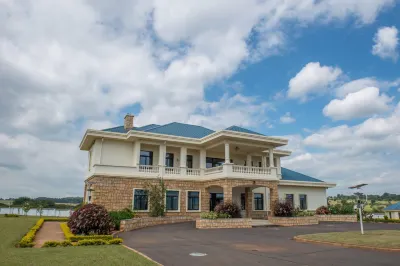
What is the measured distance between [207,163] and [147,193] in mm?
6462

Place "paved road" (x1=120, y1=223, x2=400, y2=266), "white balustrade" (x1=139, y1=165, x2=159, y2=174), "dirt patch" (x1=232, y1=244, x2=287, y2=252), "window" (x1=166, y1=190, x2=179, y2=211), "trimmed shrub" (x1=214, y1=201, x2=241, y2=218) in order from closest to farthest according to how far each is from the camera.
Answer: "paved road" (x1=120, y1=223, x2=400, y2=266), "dirt patch" (x1=232, y1=244, x2=287, y2=252), "trimmed shrub" (x1=214, y1=201, x2=241, y2=218), "white balustrade" (x1=139, y1=165, x2=159, y2=174), "window" (x1=166, y1=190, x2=179, y2=211)

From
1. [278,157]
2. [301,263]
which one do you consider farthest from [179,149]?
[301,263]

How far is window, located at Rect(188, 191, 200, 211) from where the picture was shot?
23.6 m

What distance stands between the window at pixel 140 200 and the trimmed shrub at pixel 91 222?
7188 mm

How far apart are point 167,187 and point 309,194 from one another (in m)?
15.8

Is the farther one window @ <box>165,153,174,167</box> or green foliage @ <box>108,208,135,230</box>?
window @ <box>165,153,174,167</box>

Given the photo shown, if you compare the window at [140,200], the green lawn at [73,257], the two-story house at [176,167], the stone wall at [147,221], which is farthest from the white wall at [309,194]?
the green lawn at [73,257]

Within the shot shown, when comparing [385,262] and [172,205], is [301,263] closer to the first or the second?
[385,262]

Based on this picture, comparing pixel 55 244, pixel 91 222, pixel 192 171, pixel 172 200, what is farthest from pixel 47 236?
pixel 192 171

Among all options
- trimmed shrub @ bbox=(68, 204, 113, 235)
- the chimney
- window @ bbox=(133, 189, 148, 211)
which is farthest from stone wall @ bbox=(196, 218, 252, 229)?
the chimney

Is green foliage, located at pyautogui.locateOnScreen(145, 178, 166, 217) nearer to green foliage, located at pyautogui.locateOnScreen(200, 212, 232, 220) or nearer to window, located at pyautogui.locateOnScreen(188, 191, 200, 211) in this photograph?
window, located at pyautogui.locateOnScreen(188, 191, 200, 211)

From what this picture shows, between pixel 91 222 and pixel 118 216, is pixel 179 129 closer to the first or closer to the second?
pixel 118 216

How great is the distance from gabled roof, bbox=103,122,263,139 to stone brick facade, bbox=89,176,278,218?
3.88 m

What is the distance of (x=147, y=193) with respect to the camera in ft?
71.1
